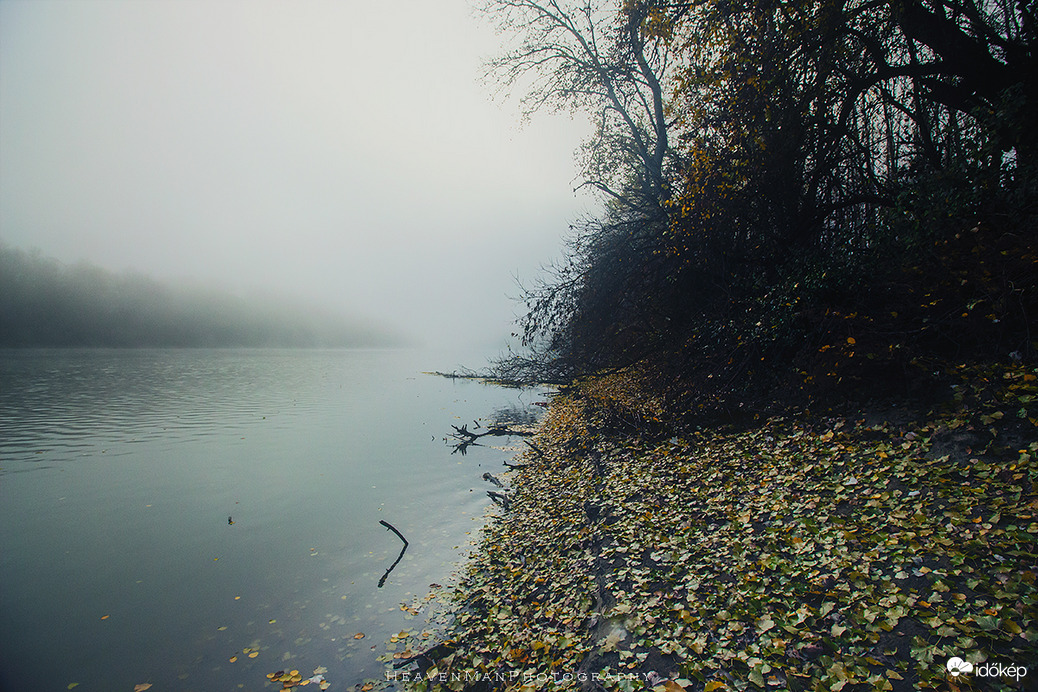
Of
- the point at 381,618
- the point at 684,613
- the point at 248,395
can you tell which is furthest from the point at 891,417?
the point at 248,395

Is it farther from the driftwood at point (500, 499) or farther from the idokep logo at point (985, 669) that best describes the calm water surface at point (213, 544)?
the idokep logo at point (985, 669)

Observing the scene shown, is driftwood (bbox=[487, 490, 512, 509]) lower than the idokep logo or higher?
lower

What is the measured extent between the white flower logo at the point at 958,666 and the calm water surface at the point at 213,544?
7645 mm

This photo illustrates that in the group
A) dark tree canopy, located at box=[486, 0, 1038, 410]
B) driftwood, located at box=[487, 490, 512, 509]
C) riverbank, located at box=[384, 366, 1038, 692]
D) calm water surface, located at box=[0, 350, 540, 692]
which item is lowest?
calm water surface, located at box=[0, 350, 540, 692]

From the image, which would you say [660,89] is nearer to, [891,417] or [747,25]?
[747,25]

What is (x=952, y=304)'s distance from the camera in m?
8.91

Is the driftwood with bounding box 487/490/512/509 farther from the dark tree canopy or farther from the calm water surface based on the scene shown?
the dark tree canopy

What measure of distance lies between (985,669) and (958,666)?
18cm

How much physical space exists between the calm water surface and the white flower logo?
7645mm

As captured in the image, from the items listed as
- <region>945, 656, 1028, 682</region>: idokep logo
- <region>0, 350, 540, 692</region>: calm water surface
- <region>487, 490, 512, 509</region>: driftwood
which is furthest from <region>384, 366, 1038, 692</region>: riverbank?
<region>487, 490, 512, 509</region>: driftwood

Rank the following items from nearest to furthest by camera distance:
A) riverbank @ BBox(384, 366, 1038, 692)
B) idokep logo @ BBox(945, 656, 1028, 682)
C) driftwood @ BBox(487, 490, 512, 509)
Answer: idokep logo @ BBox(945, 656, 1028, 682)
riverbank @ BBox(384, 366, 1038, 692)
driftwood @ BBox(487, 490, 512, 509)

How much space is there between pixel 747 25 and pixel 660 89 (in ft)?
28.1

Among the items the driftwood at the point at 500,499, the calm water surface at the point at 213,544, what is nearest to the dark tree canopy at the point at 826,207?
the driftwood at the point at 500,499

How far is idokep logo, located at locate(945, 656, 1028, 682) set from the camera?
3760 mm
